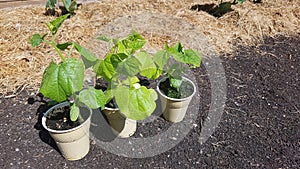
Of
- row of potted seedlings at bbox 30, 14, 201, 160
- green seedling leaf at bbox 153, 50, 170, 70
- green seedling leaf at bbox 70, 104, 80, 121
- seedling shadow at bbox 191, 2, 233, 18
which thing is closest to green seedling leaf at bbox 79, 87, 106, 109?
row of potted seedlings at bbox 30, 14, 201, 160

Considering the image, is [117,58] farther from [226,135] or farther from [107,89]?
[226,135]

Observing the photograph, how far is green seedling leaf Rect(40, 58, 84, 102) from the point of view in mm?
1133

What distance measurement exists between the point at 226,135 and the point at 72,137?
90 centimetres

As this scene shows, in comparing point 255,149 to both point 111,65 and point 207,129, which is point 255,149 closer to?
point 207,129

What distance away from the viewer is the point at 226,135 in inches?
66.9

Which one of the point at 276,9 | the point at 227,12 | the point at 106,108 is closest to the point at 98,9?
the point at 227,12

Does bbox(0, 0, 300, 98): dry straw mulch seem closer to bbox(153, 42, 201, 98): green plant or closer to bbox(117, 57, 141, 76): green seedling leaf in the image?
bbox(153, 42, 201, 98): green plant

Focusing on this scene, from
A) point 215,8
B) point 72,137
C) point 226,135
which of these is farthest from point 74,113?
point 215,8

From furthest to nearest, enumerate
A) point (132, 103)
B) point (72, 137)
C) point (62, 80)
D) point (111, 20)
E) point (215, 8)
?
point (215, 8) → point (111, 20) → point (72, 137) → point (132, 103) → point (62, 80)

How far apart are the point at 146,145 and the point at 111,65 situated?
58 cm

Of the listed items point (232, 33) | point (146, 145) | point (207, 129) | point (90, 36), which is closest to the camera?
point (146, 145)

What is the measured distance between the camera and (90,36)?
239 centimetres

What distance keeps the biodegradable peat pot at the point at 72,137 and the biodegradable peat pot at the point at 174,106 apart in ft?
1.41

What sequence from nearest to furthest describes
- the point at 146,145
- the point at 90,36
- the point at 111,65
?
1. the point at 111,65
2. the point at 146,145
3. the point at 90,36
